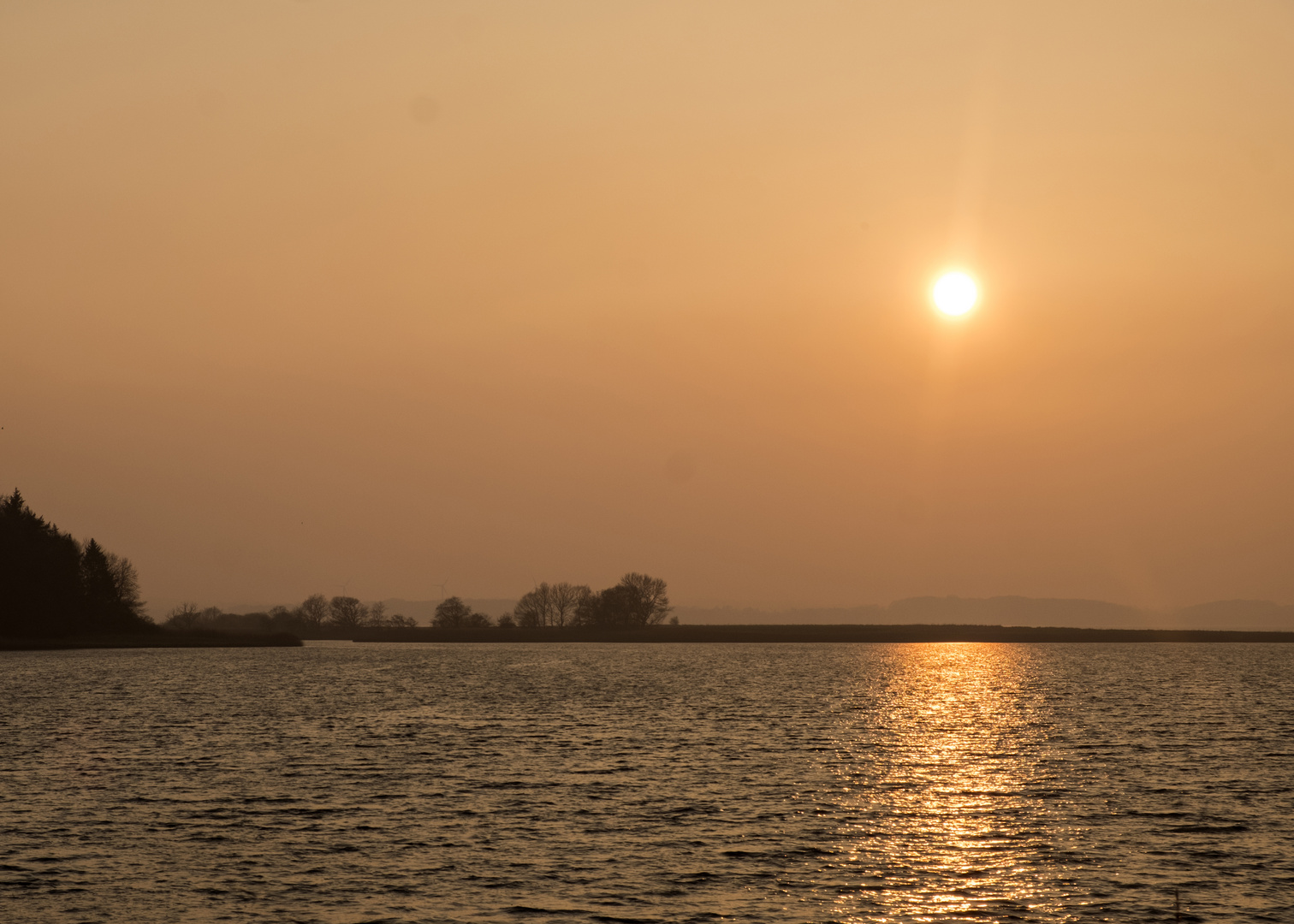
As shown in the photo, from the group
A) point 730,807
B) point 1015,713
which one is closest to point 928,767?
point 730,807

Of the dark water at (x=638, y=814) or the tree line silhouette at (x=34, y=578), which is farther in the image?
the tree line silhouette at (x=34, y=578)

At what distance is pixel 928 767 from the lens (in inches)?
2419

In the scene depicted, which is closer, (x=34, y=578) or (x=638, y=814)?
(x=638, y=814)

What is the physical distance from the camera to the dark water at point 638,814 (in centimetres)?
3184

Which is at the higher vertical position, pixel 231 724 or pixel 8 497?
pixel 8 497

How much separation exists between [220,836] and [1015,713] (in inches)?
2978

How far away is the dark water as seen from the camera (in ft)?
104

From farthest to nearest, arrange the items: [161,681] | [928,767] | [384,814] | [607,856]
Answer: [161,681]
[928,767]
[384,814]
[607,856]

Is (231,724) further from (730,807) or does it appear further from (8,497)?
(8,497)

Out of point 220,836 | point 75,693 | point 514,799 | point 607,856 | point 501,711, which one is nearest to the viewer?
point 607,856

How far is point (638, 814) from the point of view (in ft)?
148

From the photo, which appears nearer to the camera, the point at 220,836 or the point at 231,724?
the point at 220,836

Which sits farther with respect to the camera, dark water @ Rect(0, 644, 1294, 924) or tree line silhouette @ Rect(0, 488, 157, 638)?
tree line silhouette @ Rect(0, 488, 157, 638)

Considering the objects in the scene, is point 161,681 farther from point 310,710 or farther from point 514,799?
point 514,799
